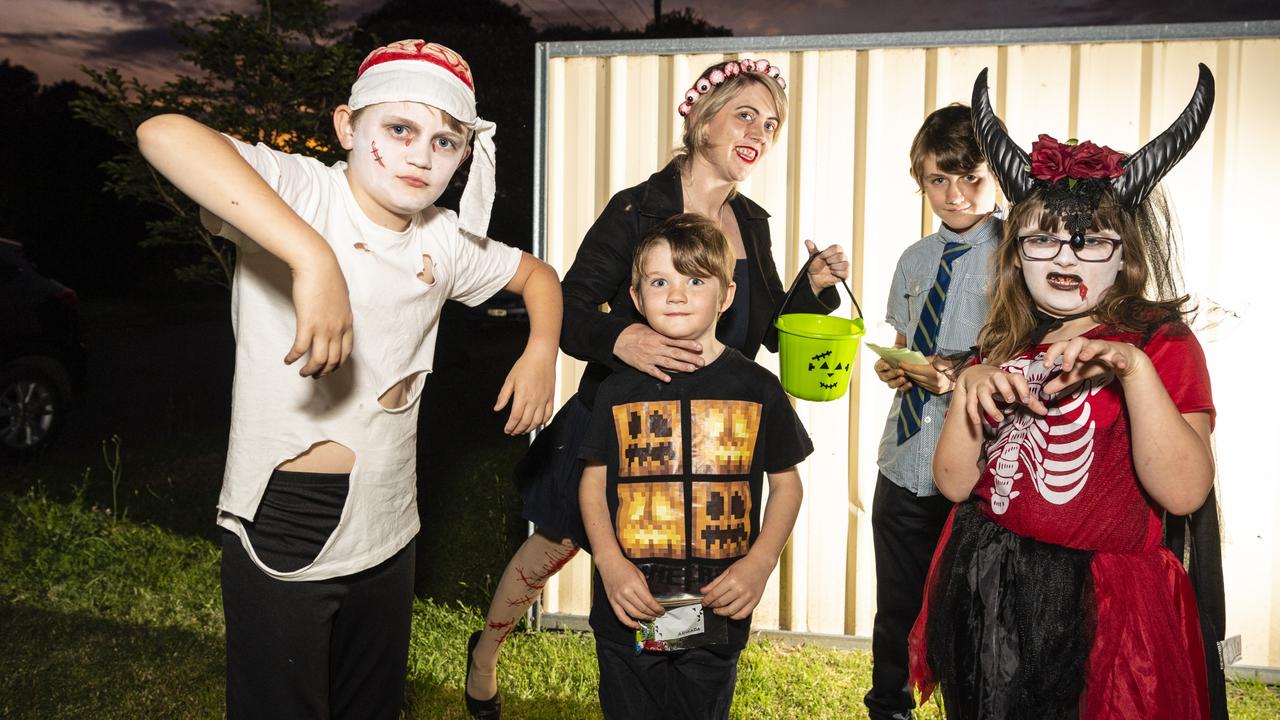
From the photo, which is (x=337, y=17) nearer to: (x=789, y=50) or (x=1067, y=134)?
(x=789, y=50)

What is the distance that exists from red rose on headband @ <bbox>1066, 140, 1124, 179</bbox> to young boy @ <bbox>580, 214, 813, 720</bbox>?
0.78 meters

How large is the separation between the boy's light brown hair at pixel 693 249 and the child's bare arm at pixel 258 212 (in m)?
0.78

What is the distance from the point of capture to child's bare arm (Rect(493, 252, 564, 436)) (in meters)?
1.91

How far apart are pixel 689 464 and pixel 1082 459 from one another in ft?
2.74

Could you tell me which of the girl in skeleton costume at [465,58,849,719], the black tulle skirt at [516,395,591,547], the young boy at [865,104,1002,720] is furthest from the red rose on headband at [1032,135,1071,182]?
the black tulle skirt at [516,395,591,547]

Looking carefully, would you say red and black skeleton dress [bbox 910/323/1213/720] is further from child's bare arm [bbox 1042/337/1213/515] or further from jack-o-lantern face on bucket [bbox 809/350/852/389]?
jack-o-lantern face on bucket [bbox 809/350/852/389]

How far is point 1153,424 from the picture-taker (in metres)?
1.54

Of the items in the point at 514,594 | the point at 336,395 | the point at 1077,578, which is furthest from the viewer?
the point at 514,594

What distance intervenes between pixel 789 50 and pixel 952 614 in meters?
2.46

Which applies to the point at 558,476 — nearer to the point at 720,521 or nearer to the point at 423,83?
the point at 720,521

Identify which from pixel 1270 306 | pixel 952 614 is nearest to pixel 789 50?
pixel 1270 306

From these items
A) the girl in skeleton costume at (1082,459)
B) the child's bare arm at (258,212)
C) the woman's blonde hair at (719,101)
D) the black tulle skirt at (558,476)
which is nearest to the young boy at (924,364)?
the woman's blonde hair at (719,101)

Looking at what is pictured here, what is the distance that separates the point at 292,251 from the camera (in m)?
1.50

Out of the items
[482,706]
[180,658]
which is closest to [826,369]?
[482,706]
